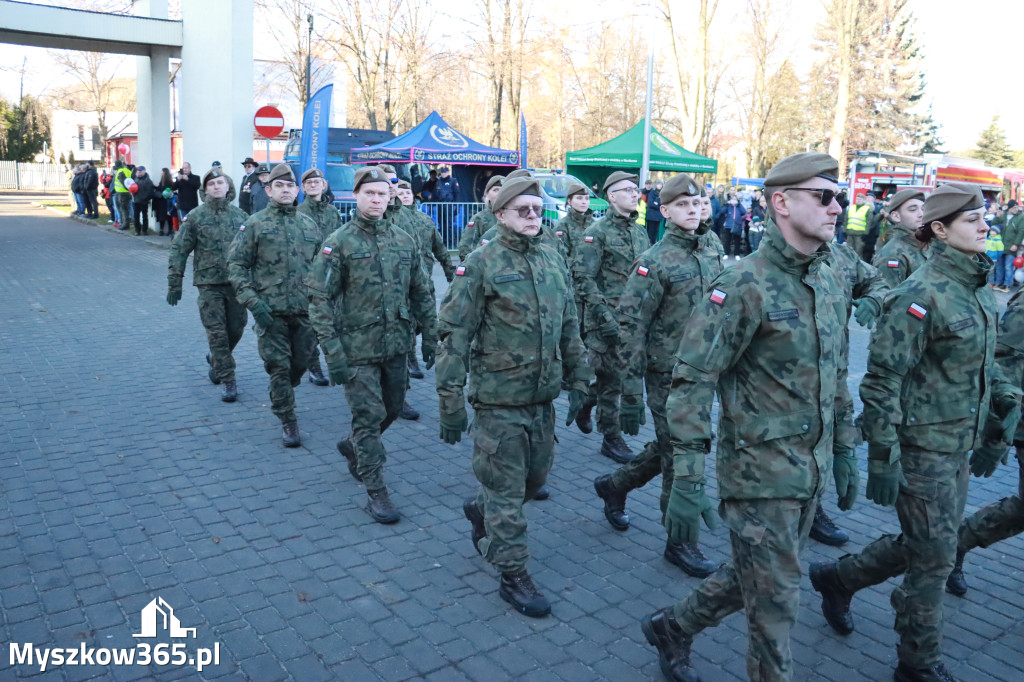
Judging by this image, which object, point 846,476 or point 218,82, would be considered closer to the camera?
point 846,476

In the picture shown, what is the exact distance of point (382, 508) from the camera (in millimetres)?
5820

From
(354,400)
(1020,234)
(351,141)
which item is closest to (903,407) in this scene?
(354,400)

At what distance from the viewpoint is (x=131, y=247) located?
23.8 m

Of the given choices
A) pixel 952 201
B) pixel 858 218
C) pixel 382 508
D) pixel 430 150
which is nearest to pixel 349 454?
pixel 382 508

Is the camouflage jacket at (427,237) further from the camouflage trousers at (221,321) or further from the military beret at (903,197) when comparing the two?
the military beret at (903,197)

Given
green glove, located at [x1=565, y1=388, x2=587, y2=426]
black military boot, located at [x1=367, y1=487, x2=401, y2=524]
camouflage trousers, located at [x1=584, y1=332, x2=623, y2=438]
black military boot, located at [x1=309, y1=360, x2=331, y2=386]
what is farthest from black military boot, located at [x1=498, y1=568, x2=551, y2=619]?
black military boot, located at [x1=309, y1=360, x2=331, y2=386]

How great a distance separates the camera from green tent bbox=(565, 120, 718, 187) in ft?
76.4

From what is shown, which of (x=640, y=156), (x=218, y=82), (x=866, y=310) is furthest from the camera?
(x=640, y=156)

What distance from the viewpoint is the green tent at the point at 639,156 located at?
23281 mm

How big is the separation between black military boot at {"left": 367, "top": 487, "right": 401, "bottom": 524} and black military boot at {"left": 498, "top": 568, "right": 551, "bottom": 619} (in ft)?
4.12

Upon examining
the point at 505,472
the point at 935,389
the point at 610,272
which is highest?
the point at 610,272

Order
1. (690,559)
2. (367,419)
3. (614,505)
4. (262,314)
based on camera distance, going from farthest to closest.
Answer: (262,314) → (367,419) → (614,505) → (690,559)

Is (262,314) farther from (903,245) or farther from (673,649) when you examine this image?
(903,245)

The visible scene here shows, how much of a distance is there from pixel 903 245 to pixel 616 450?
268 centimetres
